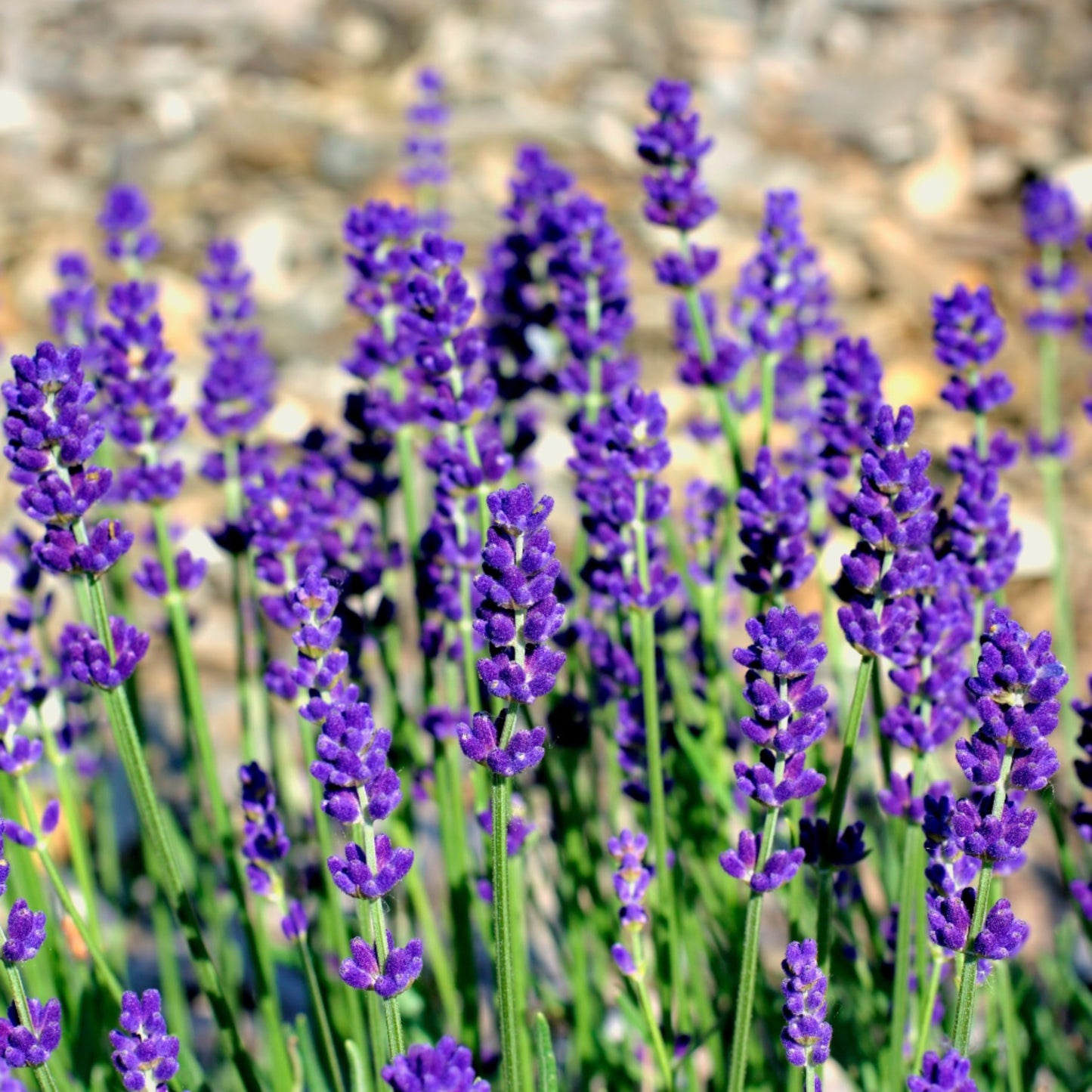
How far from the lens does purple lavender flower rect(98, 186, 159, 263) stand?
9.92ft

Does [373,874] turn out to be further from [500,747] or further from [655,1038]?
[655,1038]

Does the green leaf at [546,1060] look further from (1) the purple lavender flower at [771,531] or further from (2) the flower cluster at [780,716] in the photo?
(1) the purple lavender flower at [771,531]

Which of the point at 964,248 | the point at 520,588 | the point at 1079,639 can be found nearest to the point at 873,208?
the point at 964,248

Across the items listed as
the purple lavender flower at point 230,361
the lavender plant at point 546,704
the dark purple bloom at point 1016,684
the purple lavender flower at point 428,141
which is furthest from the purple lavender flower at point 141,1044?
the purple lavender flower at point 428,141

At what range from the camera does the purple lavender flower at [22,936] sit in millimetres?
1418

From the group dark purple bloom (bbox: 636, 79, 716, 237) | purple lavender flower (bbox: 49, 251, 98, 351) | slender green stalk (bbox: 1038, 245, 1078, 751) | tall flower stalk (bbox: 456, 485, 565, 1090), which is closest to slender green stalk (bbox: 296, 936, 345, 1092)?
tall flower stalk (bbox: 456, 485, 565, 1090)

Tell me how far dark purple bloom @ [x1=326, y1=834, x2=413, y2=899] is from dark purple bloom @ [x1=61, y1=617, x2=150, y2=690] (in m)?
0.41

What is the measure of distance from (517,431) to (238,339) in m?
0.70

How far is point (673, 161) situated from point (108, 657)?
1.31 metres

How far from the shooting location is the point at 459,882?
7.23ft

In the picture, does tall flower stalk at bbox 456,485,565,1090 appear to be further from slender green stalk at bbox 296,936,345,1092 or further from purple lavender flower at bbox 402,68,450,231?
purple lavender flower at bbox 402,68,450,231

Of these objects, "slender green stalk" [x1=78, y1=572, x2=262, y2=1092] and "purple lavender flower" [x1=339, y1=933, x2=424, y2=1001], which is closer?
"purple lavender flower" [x1=339, y1=933, x2=424, y2=1001]

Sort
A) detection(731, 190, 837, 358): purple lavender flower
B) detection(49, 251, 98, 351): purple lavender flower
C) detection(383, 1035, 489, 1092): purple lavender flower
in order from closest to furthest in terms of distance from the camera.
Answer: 1. detection(383, 1035, 489, 1092): purple lavender flower
2. detection(731, 190, 837, 358): purple lavender flower
3. detection(49, 251, 98, 351): purple lavender flower

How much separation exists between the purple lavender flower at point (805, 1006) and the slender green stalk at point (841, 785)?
0.86ft
